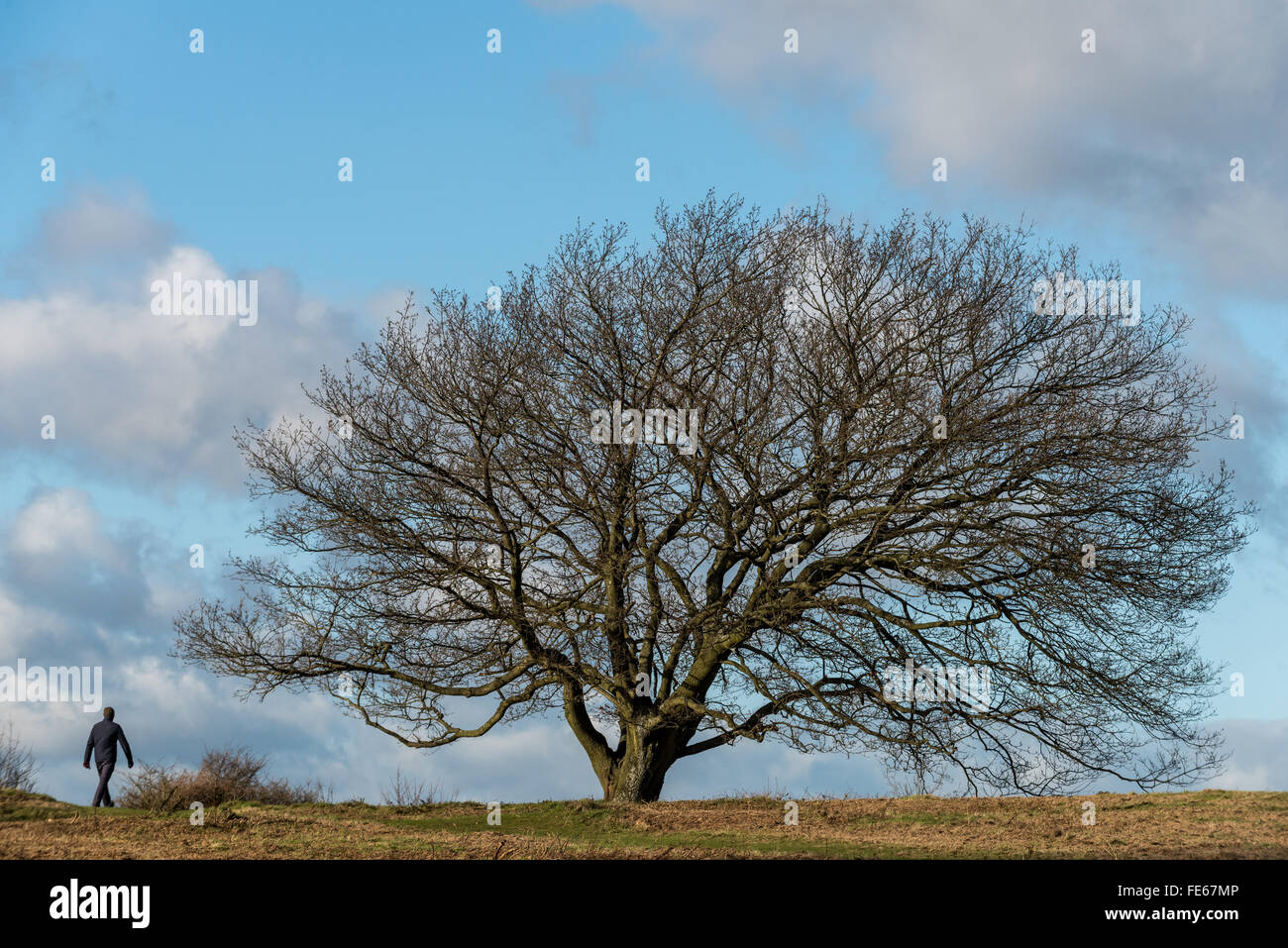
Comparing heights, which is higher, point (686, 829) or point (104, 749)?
point (104, 749)

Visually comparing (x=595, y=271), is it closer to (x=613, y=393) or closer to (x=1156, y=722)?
(x=613, y=393)

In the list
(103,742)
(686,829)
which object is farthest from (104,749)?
(686,829)

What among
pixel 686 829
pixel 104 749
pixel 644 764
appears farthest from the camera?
pixel 644 764

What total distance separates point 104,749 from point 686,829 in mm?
9414

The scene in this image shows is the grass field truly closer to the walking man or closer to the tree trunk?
the tree trunk

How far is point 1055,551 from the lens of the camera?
58.4 feet

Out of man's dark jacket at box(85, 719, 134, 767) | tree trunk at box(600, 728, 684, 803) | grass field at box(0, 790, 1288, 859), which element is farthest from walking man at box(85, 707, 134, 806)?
tree trunk at box(600, 728, 684, 803)

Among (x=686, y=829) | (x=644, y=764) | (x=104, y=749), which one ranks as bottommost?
(x=686, y=829)

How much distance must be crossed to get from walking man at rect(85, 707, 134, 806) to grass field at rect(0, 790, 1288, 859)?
63.0 inches

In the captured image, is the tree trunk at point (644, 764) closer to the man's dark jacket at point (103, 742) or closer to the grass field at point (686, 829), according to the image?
the grass field at point (686, 829)

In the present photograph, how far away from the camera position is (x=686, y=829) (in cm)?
1609

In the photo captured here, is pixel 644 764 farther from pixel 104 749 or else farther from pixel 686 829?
pixel 104 749

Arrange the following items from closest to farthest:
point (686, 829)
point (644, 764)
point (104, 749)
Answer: point (686, 829) < point (104, 749) < point (644, 764)
